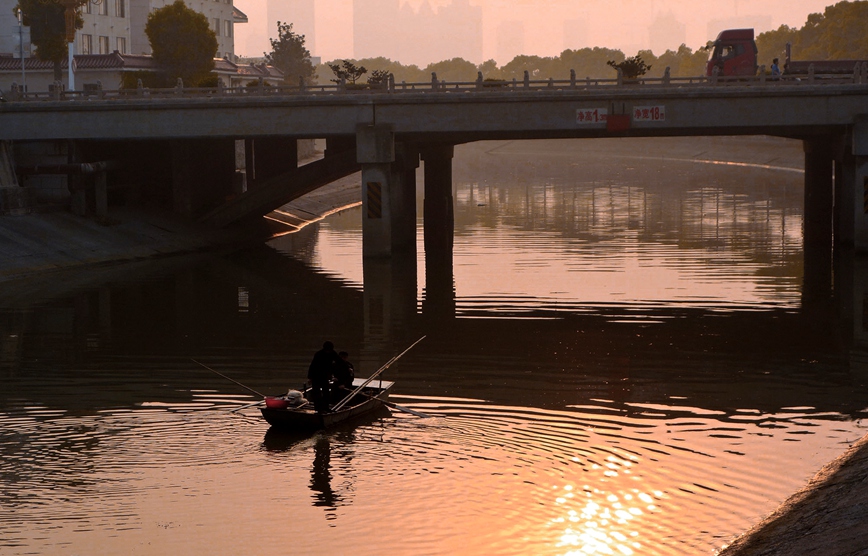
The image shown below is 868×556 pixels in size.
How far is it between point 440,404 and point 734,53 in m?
45.7

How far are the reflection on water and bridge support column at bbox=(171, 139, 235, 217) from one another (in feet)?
32.5

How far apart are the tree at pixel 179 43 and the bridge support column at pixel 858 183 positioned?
56733mm

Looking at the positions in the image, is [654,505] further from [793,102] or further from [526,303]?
[793,102]

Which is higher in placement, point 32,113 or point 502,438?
point 32,113

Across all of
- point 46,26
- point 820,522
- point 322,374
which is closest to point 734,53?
point 322,374

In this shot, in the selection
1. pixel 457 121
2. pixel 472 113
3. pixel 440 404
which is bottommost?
pixel 440 404

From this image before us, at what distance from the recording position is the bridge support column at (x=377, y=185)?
185 ft

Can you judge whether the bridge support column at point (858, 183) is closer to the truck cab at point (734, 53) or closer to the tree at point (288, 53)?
the truck cab at point (734, 53)

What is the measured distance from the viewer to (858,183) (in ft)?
179

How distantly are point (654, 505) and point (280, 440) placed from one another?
27.6 feet

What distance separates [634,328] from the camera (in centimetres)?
3841

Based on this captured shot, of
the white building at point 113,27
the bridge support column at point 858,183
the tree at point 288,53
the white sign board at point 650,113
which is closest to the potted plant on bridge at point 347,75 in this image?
the white sign board at point 650,113

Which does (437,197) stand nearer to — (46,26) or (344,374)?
(46,26)

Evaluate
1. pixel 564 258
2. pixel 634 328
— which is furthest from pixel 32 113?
pixel 634 328
